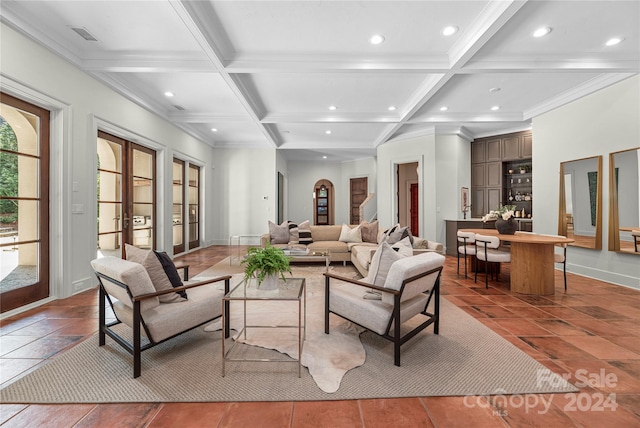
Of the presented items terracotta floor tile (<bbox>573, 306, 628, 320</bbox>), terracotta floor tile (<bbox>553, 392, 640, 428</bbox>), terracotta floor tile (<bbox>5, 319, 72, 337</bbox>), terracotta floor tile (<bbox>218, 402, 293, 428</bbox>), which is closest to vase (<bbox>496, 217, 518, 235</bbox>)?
terracotta floor tile (<bbox>573, 306, 628, 320</bbox>)

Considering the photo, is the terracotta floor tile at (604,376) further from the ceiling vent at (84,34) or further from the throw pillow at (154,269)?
the ceiling vent at (84,34)

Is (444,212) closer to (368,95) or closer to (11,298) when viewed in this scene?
(368,95)

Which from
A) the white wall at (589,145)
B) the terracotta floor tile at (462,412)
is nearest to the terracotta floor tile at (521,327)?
the terracotta floor tile at (462,412)

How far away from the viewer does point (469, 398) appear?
1.66m

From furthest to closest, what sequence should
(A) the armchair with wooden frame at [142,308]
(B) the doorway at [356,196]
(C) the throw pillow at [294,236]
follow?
1. (B) the doorway at [356,196]
2. (C) the throw pillow at [294,236]
3. (A) the armchair with wooden frame at [142,308]

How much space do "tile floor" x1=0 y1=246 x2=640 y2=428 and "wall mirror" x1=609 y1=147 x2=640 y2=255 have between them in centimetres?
125

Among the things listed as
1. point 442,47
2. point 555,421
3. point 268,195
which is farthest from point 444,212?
point 555,421

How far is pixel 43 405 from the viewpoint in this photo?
62.8 inches

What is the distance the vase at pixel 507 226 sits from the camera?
4.05 meters

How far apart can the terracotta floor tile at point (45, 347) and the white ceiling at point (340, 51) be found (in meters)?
3.06

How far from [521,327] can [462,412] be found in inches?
62.0

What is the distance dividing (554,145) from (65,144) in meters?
7.60

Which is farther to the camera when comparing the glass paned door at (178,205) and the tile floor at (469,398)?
the glass paned door at (178,205)

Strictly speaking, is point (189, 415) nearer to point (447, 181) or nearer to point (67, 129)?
point (67, 129)
